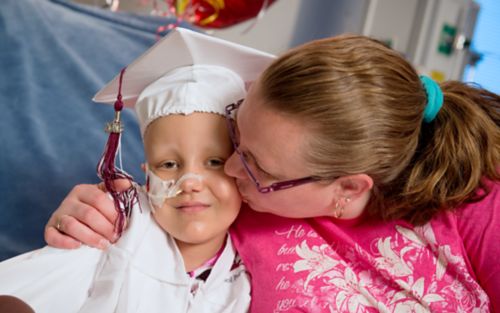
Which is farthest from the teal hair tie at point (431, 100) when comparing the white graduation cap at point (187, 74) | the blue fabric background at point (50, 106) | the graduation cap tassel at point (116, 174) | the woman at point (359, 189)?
the blue fabric background at point (50, 106)

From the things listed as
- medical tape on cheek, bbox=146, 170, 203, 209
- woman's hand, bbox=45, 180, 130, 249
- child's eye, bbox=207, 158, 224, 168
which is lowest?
woman's hand, bbox=45, 180, 130, 249

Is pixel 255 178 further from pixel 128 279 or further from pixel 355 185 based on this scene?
pixel 128 279

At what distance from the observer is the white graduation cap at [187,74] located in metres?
1.17

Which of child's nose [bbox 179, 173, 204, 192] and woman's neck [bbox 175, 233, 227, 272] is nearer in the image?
child's nose [bbox 179, 173, 204, 192]

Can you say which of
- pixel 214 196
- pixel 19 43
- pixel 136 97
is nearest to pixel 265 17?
pixel 19 43

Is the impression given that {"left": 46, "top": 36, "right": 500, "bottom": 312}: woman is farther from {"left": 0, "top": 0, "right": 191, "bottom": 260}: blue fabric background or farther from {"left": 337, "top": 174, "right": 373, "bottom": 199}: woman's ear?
{"left": 0, "top": 0, "right": 191, "bottom": 260}: blue fabric background

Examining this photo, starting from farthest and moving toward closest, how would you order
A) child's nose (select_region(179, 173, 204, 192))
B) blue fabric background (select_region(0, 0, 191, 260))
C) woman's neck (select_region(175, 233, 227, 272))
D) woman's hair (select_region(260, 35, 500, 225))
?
blue fabric background (select_region(0, 0, 191, 260)) < woman's neck (select_region(175, 233, 227, 272)) < child's nose (select_region(179, 173, 204, 192)) < woman's hair (select_region(260, 35, 500, 225))

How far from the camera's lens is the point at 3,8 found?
1.93m

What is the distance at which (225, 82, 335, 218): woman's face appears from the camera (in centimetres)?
107

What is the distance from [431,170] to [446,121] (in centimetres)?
13

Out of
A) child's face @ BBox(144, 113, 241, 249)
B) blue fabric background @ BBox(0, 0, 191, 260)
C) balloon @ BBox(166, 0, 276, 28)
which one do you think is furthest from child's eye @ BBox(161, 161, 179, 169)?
balloon @ BBox(166, 0, 276, 28)

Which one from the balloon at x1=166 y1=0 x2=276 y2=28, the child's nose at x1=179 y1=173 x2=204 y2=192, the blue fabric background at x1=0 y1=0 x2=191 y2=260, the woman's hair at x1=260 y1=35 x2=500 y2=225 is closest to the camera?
the woman's hair at x1=260 y1=35 x2=500 y2=225

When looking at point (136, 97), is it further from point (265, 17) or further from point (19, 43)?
point (265, 17)

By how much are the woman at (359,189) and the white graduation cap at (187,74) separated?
106mm
